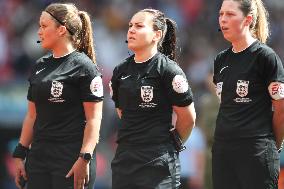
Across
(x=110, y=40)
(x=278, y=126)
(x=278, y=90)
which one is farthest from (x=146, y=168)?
(x=110, y=40)

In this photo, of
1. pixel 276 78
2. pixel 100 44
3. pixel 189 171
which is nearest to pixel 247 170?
pixel 276 78

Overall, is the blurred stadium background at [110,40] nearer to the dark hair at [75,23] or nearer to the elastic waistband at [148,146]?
the dark hair at [75,23]

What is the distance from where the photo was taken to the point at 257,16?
6500 mm

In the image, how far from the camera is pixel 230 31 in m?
6.32

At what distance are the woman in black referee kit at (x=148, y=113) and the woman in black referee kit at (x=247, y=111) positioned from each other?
0.32 metres

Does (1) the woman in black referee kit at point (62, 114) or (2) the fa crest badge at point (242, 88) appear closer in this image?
(2) the fa crest badge at point (242, 88)

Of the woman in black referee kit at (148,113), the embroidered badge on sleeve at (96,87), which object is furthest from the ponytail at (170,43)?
the embroidered badge on sleeve at (96,87)

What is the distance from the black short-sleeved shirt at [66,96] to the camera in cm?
641

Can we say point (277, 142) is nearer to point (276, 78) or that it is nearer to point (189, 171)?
point (276, 78)

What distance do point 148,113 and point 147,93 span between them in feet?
0.50

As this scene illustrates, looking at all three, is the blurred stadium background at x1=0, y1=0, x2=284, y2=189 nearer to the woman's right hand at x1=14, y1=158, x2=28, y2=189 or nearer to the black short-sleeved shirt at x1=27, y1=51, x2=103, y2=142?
the woman's right hand at x1=14, y1=158, x2=28, y2=189

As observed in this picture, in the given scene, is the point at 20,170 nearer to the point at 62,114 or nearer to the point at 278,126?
the point at 62,114

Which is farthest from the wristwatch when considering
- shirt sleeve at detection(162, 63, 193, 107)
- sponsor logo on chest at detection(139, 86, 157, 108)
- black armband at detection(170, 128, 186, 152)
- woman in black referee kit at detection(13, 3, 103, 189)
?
shirt sleeve at detection(162, 63, 193, 107)

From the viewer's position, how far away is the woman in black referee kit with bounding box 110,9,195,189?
20.4 feet
